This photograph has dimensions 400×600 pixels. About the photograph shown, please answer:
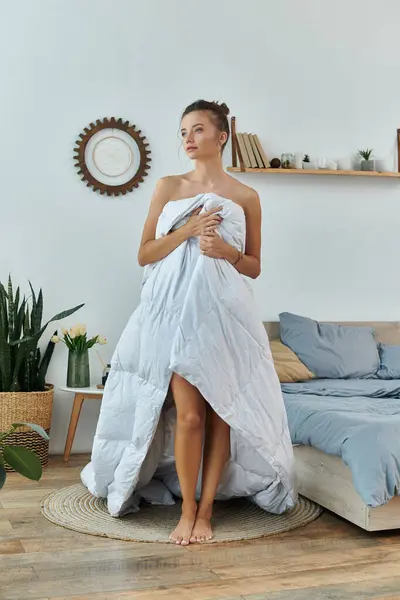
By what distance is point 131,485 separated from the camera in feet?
9.73

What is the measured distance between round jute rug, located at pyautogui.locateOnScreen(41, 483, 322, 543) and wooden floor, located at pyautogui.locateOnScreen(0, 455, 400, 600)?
6 centimetres

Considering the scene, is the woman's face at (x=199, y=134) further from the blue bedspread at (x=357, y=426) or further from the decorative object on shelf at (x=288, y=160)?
the decorative object on shelf at (x=288, y=160)

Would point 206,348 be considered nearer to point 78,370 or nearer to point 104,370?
→ point 78,370

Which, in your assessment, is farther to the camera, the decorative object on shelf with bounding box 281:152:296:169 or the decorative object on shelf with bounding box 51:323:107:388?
the decorative object on shelf with bounding box 281:152:296:169

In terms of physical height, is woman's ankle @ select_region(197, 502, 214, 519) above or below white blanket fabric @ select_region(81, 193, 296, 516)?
below

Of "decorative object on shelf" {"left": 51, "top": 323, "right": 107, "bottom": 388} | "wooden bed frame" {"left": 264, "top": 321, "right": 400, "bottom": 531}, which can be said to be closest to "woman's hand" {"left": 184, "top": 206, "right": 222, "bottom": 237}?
"wooden bed frame" {"left": 264, "top": 321, "right": 400, "bottom": 531}

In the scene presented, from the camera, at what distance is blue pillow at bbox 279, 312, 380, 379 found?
439 centimetres

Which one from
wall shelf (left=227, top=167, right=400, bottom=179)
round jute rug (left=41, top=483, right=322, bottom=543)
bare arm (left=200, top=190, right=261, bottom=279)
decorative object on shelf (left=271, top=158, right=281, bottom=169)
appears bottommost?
round jute rug (left=41, top=483, right=322, bottom=543)

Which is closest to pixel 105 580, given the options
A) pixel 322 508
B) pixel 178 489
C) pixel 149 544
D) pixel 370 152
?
pixel 149 544

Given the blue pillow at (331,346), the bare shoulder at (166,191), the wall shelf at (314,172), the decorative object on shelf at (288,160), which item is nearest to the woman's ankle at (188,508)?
the bare shoulder at (166,191)

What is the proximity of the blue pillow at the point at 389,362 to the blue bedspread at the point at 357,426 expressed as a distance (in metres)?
0.31

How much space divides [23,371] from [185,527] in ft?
5.35

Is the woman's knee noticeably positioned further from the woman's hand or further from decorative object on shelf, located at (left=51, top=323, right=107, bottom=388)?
decorative object on shelf, located at (left=51, top=323, right=107, bottom=388)

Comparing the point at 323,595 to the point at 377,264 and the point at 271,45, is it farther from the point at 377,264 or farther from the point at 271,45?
the point at 271,45
